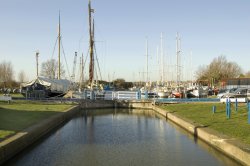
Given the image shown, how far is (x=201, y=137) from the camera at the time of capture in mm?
20828

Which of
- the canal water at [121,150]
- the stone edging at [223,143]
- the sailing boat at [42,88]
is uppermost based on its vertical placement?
the sailing boat at [42,88]

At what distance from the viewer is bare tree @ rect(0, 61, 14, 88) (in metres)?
86.8

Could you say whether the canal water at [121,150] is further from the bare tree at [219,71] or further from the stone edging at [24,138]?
the bare tree at [219,71]

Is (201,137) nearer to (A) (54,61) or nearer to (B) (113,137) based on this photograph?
(B) (113,137)

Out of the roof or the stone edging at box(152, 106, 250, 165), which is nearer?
the stone edging at box(152, 106, 250, 165)

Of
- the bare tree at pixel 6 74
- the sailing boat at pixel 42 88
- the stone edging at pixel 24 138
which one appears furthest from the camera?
the bare tree at pixel 6 74

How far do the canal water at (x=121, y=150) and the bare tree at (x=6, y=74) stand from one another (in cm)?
6727

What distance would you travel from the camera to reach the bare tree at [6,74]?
3415 inches

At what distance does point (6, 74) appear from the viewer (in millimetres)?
89188

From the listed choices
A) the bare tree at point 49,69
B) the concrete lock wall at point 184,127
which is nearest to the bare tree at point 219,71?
the bare tree at point 49,69

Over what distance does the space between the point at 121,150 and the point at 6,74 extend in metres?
78.5

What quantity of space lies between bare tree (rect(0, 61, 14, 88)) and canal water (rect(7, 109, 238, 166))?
67.3 metres

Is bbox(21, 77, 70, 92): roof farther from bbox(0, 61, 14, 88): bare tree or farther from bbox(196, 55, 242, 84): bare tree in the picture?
bbox(196, 55, 242, 84): bare tree

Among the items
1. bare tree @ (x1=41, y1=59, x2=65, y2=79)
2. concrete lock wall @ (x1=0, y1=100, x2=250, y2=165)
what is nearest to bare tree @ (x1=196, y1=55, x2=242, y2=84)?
bare tree @ (x1=41, y1=59, x2=65, y2=79)
